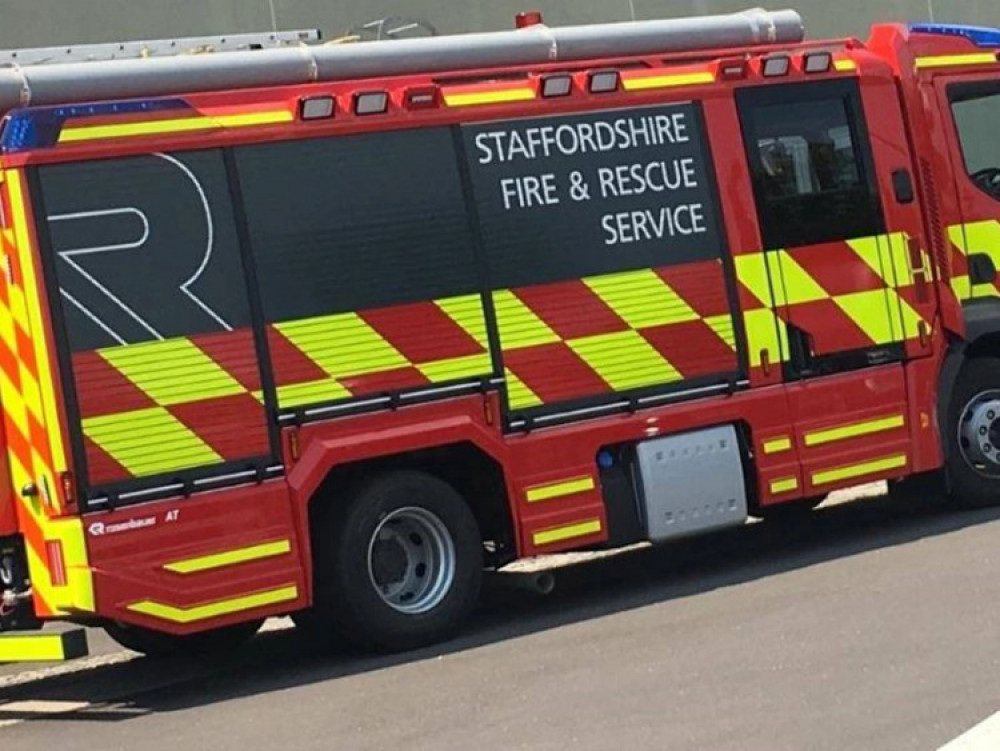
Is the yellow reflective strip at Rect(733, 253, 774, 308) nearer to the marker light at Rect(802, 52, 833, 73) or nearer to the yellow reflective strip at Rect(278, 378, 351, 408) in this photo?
the marker light at Rect(802, 52, 833, 73)


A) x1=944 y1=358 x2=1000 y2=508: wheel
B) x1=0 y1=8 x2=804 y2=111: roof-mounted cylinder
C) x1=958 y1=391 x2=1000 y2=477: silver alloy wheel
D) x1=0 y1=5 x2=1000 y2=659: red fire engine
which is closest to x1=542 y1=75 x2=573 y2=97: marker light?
x1=0 y1=5 x2=1000 y2=659: red fire engine

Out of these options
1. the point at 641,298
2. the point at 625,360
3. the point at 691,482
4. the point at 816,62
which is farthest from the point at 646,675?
the point at 816,62

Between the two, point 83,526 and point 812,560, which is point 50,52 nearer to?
point 83,526

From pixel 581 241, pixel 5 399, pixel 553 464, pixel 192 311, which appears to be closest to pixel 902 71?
pixel 581 241

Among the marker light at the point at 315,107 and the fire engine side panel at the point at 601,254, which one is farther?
the fire engine side panel at the point at 601,254

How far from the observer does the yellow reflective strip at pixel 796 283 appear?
11.5 meters

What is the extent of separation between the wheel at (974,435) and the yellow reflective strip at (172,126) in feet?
15.4

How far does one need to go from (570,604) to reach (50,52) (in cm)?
395

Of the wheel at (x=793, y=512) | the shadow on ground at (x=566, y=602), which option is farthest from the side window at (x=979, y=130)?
the wheel at (x=793, y=512)

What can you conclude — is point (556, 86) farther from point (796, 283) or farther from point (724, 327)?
point (796, 283)

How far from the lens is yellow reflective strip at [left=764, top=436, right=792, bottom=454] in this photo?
36.9ft

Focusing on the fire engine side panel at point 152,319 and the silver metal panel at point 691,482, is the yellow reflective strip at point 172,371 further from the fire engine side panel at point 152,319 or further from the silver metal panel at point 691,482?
the silver metal panel at point 691,482

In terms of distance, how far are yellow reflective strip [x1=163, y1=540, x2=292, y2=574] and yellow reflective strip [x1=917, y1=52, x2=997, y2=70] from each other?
17.2ft

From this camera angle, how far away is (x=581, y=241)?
35.1ft
